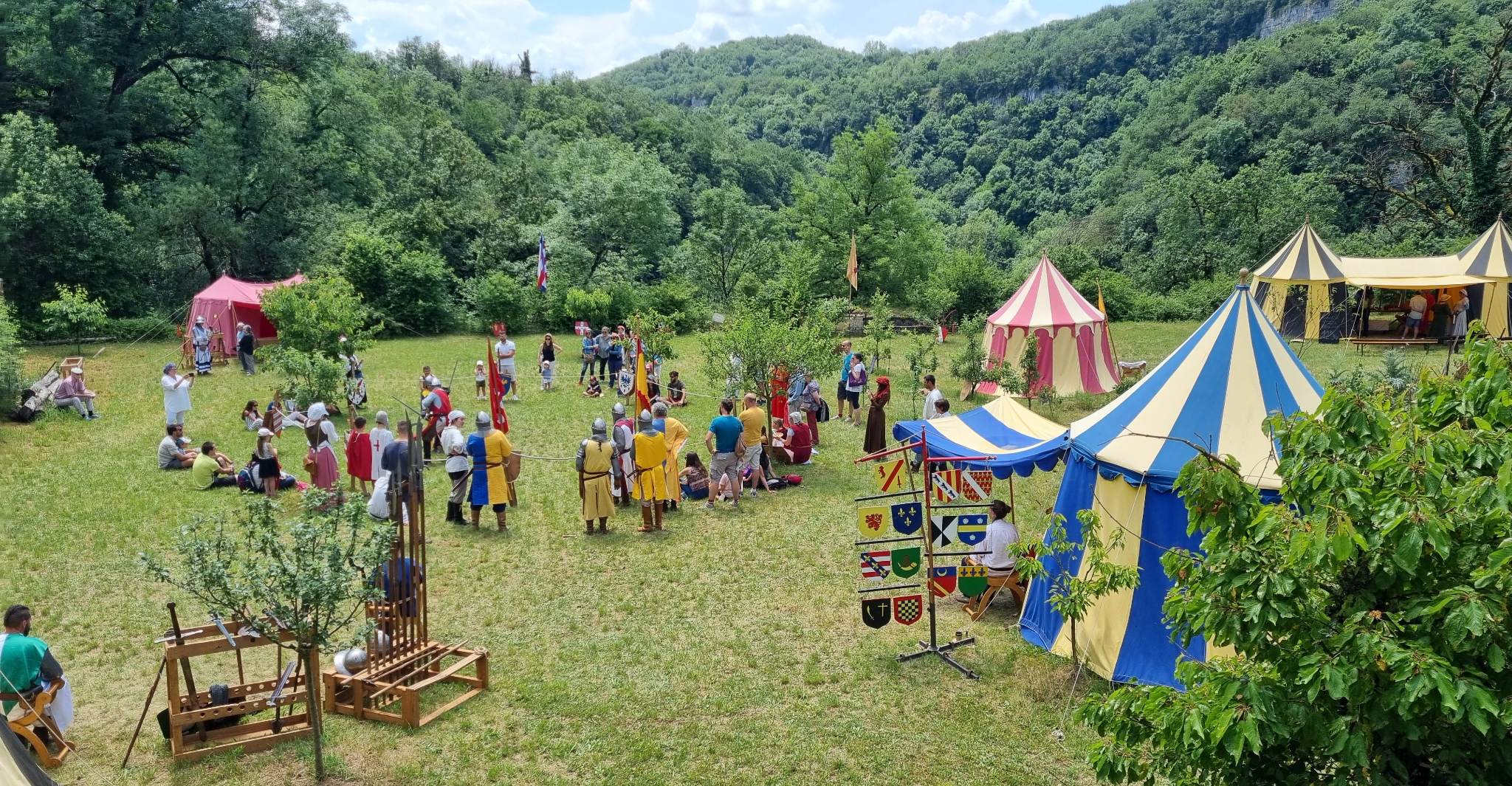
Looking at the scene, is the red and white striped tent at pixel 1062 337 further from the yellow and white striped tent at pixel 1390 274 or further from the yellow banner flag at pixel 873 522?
the yellow banner flag at pixel 873 522

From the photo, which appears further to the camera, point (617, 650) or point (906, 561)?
point (617, 650)

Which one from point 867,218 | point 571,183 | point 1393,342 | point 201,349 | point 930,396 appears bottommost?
point 930,396

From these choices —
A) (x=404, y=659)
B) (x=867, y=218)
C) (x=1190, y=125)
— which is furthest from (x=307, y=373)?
(x=1190, y=125)

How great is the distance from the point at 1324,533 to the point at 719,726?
16.2 feet

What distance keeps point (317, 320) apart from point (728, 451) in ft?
31.3

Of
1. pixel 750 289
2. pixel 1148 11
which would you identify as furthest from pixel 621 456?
pixel 1148 11

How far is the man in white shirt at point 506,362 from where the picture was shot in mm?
17969

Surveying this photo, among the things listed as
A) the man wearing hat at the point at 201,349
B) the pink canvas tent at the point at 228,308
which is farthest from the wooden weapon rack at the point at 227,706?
the pink canvas tent at the point at 228,308

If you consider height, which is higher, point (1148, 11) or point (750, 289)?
point (1148, 11)

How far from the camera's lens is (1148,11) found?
102 m

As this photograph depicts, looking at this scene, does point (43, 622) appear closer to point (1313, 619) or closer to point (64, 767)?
point (64, 767)

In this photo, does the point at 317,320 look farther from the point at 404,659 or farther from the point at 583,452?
the point at 404,659

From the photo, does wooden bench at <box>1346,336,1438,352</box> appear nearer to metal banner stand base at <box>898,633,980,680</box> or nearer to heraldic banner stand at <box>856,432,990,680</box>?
metal banner stand base at <box>898,633,980,680</box>

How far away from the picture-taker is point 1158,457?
7.87 meters
